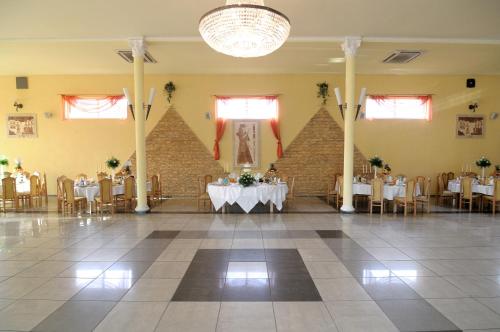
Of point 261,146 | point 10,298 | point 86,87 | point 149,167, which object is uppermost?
point 86,87

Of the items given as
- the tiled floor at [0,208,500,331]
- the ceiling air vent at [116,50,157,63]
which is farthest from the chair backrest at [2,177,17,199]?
the ceiling air vent at [116,50,157,63]

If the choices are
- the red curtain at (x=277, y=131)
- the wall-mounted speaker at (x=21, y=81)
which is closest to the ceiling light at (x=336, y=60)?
the red curtain at (x=277, y=131)

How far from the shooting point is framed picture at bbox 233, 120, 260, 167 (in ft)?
34.7

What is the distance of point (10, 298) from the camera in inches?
134

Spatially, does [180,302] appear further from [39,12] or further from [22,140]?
[22,140]

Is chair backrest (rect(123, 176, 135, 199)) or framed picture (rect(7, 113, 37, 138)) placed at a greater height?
framed picture (rect(7, 113, 37, 138))

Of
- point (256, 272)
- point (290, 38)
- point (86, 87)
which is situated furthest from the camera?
point (86, 87)

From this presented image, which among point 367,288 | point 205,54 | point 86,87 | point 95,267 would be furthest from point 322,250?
point 86,87

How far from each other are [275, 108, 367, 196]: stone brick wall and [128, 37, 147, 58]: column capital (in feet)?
17.8

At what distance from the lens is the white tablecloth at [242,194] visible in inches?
294

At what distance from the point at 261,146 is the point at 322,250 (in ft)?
19.9

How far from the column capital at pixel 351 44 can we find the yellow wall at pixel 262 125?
3081 mm

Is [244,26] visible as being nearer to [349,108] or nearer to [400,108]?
[349,108]

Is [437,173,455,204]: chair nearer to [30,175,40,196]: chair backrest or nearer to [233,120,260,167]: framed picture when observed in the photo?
[233,120,260,167]: framed picture
